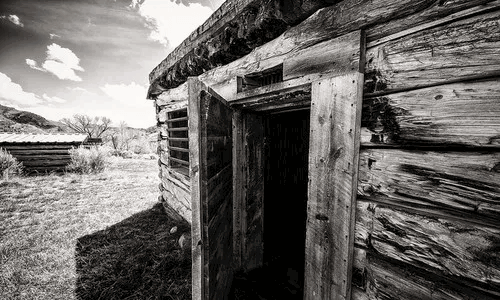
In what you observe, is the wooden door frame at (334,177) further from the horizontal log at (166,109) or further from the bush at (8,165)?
the bush at (8,165)

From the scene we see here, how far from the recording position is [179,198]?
154 inches

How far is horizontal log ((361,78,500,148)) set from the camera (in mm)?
790

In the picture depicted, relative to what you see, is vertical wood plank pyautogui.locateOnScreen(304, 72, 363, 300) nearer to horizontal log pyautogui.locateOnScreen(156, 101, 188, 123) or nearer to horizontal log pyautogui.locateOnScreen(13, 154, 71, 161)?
horizontal log pyautogui.locateOnScreen(156, 101, 188, 123)

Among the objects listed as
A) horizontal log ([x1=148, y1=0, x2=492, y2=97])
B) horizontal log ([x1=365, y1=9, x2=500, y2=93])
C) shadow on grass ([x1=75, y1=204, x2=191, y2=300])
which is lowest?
shadow on grass ([x1=75, y1=204, x2=191, y2=300])

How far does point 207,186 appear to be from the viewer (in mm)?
1283

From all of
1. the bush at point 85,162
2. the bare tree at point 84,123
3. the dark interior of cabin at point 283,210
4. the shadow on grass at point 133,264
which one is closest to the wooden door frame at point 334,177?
the dark interior of cabin at point 283,210

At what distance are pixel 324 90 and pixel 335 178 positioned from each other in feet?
1.82

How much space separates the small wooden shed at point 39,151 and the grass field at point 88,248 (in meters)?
3.49

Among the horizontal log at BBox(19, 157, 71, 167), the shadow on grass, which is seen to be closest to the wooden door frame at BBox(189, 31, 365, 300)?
the shadow on grass

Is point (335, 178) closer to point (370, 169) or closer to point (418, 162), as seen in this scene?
point (370, 169)

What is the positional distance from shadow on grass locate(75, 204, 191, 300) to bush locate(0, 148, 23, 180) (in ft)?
24.9

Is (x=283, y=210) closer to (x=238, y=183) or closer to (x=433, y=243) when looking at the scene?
(x=238, y=183)

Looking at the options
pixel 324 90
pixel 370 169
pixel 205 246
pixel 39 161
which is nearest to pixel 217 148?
pixel 205 246

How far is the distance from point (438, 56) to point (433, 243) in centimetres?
87
